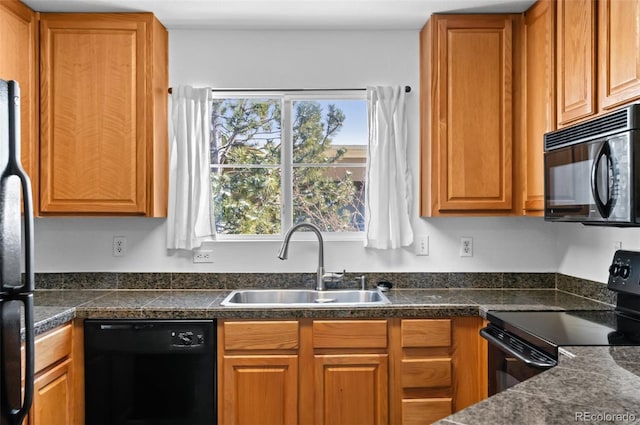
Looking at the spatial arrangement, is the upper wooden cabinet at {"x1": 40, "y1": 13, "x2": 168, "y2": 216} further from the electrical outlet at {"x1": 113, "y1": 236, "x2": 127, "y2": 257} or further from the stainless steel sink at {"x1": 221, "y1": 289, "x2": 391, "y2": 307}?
the stainless steel sink at {"x1": 221, "y1": 289, "x2": 391, "y2": 307}

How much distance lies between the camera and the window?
2.93 metres

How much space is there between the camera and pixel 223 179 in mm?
2932

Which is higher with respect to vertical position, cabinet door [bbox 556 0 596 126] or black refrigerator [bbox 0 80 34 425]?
cabinet door [bbox 556 0 596 126]

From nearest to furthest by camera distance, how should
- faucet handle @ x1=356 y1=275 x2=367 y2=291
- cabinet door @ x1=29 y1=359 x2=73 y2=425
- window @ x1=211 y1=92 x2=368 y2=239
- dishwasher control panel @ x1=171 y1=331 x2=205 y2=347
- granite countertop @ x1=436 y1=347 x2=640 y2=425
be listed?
granite countertop @ x1=436 y1=347 x2=640 y2=425, cabinet door @ x1=29 y1=359 x2=73 y2=425, dishwasher control panel @ x1=171 y1=331 x2=205 y2=347, faucet handle @ x1=356 y1=275 x2=367 y2=291, window @ x1=211 y1=92 x2=368 y2=239

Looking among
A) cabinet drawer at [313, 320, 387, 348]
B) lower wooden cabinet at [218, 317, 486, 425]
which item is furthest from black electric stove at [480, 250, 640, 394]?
cabinet drawer at [313, 320, 387, 348]

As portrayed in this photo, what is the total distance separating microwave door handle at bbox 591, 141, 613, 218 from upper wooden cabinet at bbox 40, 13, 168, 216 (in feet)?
6.76

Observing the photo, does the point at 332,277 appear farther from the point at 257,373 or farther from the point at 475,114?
the point at 475,114

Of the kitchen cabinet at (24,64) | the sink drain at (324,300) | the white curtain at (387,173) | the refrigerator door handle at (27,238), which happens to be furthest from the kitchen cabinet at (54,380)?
the white curtain at (387,173)

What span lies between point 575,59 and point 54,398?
260 centimetres

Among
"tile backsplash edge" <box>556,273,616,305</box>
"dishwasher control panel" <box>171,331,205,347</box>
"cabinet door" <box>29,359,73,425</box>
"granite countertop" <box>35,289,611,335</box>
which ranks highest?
"tile backsplash edge" <box>556,273,616,305</box>

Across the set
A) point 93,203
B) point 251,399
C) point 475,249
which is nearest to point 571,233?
point 475,249

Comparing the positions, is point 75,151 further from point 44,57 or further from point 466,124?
point 466,124

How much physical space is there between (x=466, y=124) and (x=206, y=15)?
1.50 meters

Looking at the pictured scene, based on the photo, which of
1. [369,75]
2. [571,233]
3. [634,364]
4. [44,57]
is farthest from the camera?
[369,75]
